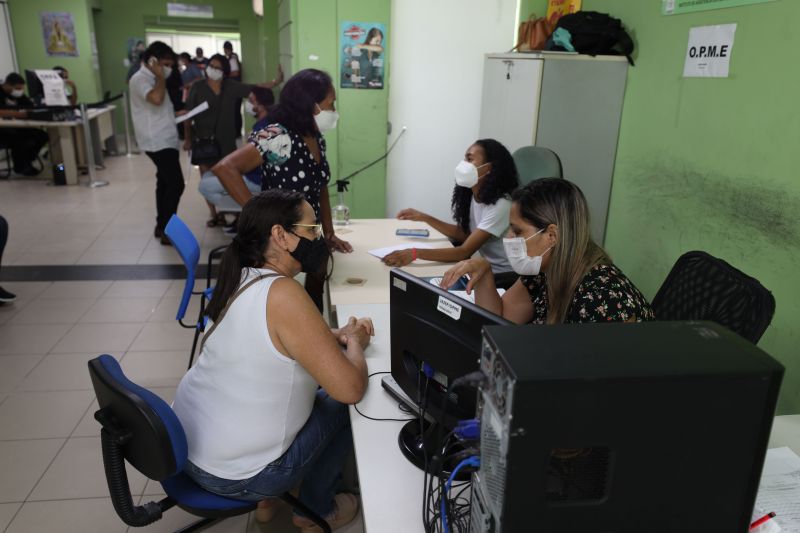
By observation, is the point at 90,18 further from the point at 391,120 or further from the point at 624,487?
the point at 624,487

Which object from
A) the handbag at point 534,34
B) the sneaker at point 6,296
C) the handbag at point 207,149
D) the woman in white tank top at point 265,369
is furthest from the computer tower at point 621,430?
the handbag at point 207,149

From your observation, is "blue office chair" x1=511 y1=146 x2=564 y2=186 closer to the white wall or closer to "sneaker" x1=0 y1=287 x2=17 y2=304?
the white wall

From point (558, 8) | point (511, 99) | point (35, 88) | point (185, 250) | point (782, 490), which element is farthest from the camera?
point (35, 88)

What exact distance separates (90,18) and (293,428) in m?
10.6

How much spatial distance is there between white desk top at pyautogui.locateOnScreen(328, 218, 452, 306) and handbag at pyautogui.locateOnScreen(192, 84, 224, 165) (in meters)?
2.37

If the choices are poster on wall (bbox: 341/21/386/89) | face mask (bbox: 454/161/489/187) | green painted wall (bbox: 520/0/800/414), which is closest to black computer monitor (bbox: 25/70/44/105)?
poster on wall (bbox: 341/21/386/89)

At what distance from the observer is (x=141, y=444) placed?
143 cm

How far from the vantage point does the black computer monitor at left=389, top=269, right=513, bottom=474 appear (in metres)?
1.19

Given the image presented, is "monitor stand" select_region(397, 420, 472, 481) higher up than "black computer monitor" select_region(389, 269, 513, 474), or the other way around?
"black computer monitor" select_region(389, 269, 513, 474)

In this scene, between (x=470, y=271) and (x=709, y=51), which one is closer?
(x=470, y=271)

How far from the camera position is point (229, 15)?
1101cm

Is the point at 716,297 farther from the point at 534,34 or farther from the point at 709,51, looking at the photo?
the point at 534,34

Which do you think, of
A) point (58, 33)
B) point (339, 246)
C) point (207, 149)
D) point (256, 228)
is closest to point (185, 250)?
point (339, 246)

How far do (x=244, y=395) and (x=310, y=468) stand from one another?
393mm
